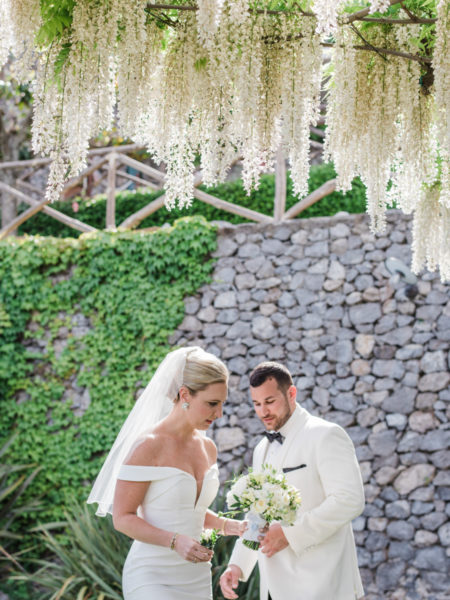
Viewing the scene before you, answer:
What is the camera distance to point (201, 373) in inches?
112

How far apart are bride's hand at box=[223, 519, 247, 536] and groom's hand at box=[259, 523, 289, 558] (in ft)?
0.53

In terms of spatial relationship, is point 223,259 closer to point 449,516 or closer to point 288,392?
point 449,516

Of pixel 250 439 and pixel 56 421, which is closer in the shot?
pixel 250 439

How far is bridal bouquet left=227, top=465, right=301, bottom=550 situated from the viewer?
2.65 m

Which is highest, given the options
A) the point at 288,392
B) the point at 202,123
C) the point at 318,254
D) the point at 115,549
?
the point at 202,123

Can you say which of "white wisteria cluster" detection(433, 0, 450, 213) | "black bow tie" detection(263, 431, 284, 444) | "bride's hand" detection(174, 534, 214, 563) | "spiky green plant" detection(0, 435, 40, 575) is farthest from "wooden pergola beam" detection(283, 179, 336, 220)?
"bride's hand" detection(174, 534, 214, 563)

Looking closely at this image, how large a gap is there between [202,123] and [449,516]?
4.35 metres

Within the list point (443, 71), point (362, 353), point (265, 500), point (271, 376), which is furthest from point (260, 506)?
point (362, 353)

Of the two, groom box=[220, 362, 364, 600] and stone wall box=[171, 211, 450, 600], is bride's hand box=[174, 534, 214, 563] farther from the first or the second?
stone wall box=[171, 211, 450, 600]

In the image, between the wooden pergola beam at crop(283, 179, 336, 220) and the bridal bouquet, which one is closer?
the bridal bouquet

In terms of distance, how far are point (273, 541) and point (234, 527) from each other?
26cm

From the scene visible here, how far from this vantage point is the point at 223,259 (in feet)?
23.8

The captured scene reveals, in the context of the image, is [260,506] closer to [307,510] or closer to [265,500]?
[265,500]

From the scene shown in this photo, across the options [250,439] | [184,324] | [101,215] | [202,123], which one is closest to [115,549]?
[250,439]
